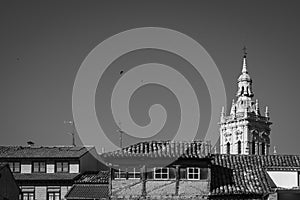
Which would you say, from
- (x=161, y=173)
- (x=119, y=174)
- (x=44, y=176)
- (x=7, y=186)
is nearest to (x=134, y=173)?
(x=119, y=174)

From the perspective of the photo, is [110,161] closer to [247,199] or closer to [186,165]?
[186,165]

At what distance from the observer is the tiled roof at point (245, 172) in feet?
198

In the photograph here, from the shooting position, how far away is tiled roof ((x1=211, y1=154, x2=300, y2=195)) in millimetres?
60469

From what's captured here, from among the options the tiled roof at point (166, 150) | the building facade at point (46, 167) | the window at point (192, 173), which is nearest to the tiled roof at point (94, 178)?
the building facade at point (46, 167)

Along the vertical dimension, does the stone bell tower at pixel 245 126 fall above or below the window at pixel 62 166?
above

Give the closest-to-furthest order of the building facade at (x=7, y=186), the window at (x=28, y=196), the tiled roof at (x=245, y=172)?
the tiled roof at (x=245, y=172)
the building facade at (x=7, y=186)
the window at (x=28, y=196)

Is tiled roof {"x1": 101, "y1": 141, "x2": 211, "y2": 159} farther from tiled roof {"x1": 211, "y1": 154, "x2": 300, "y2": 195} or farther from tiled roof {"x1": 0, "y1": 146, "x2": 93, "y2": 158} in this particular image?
tiled roof {"x1": 0, "y1": 146, "x2": 93, "y2": 158}

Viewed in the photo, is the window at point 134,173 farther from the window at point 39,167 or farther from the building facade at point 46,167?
the window at point 39,167

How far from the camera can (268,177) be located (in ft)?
208

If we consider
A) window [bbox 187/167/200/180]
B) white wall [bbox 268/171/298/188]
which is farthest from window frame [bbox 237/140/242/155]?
window [bbox 187/167/200/180]

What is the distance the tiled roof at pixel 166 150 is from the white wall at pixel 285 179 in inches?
261

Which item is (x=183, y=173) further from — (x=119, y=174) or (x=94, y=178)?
(x=94, y=178)

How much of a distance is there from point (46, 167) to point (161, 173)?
20.4 m

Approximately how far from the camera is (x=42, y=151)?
79500 mm
